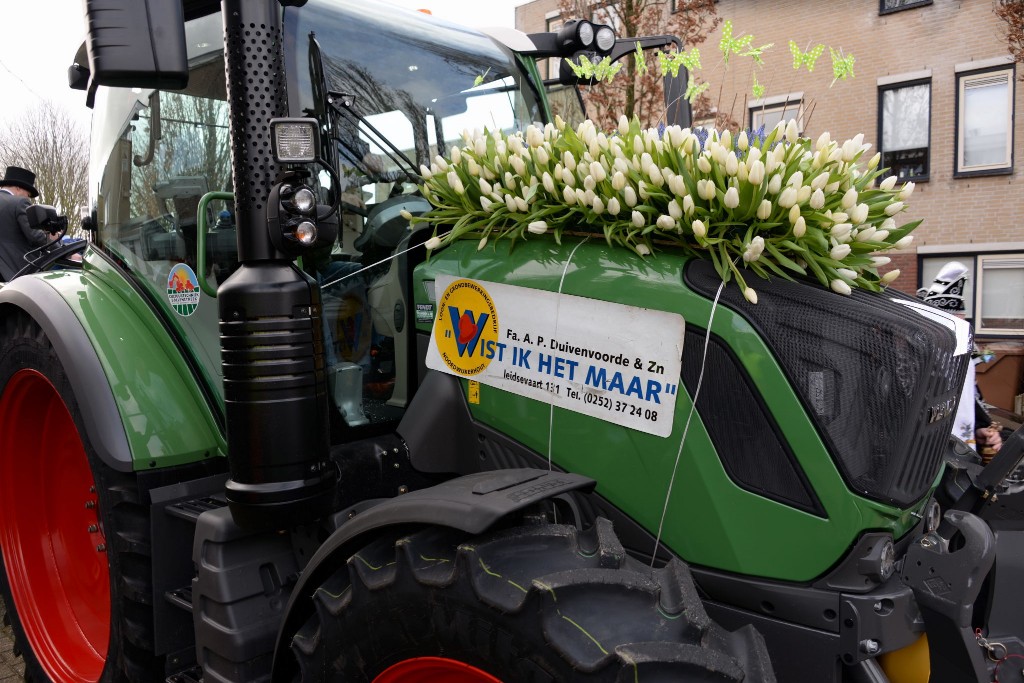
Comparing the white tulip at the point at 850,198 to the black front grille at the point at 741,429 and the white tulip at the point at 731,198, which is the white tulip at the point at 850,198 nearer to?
the white tulip at the point at 731,198

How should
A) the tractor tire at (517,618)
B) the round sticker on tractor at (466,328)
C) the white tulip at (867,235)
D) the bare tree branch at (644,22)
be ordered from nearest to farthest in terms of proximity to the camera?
1. the tractor tire at (517,618)
2. the white tulip at (867,235)
3. the round sticker on tractor at (466,328)
4. the bare tree branch at (644,22)

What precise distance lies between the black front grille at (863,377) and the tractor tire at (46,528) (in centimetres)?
250

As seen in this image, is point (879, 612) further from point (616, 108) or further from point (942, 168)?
point (942, 168)

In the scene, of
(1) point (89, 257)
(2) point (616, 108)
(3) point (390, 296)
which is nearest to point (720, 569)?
(3) point (390, 296)

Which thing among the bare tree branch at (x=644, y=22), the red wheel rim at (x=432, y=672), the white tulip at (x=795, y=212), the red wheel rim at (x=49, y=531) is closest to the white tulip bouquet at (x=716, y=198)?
the white tulip at (x=795, y=212)

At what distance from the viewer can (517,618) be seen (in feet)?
5.24

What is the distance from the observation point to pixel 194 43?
2777 mm

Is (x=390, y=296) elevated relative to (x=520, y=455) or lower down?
A: elevated

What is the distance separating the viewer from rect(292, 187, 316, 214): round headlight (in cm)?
204

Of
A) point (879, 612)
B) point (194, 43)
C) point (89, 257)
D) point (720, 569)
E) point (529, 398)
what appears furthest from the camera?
point (89, 257)

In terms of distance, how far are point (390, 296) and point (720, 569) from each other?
1298mm

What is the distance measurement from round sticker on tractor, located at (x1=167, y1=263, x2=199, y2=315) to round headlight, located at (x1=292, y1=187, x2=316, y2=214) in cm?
92

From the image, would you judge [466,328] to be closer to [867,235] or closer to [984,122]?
[867,235]

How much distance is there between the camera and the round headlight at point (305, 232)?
80.7 inches
